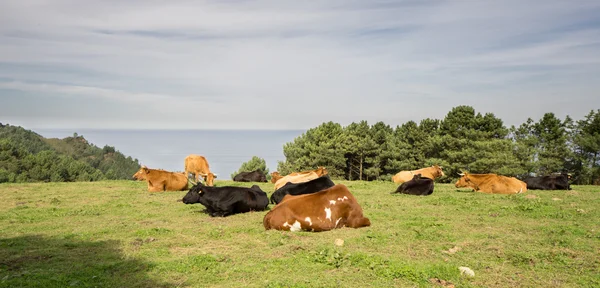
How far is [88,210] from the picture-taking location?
46.5 feet

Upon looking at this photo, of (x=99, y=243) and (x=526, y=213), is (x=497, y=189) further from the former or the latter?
(x=99, y=243)

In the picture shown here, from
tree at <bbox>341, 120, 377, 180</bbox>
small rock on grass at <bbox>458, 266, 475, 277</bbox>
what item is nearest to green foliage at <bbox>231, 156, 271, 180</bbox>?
tree at <bbox>341, 120, 377, 180</bbox>

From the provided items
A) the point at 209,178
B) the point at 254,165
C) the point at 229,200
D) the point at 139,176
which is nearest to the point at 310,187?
the point at 229,200

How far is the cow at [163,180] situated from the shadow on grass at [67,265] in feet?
33.9

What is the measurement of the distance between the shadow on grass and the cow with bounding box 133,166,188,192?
10.3 metres

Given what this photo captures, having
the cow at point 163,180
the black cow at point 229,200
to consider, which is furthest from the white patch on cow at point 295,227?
the cow at point 163,180

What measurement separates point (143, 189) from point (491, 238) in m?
17.2

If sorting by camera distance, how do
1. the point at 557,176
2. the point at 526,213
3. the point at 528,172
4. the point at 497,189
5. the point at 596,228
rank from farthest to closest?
the point at 528,172 < the point at 557,176 < the point at 497,189 < the point at 526,213 < the point at 596,228

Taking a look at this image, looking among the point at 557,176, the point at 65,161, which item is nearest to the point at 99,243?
the point at 557,176

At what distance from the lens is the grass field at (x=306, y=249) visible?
6656 millimetres

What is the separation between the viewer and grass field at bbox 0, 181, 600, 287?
6656 mm

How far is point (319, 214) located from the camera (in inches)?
405

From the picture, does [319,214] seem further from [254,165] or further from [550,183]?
[254,165]

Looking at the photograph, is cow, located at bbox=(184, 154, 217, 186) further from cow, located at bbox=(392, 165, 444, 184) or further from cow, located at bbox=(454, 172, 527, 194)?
cow, located at bbox=(454, 172, 527, 194)
